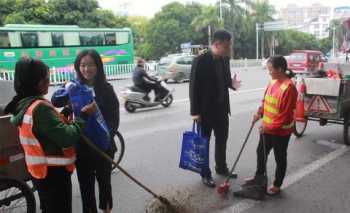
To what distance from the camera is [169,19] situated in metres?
51.1

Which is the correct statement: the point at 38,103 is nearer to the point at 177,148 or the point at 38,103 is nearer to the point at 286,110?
the point at 286,110

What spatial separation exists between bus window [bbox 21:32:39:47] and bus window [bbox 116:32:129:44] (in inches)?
208

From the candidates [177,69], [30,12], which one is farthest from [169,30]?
[177,69]

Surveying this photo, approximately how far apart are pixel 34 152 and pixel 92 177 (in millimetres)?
694

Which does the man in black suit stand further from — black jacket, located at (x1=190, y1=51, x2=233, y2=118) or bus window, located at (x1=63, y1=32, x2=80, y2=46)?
bus window, located at (x1=63, y1=32, x2=80, y2=46)

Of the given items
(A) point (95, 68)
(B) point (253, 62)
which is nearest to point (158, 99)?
(A) point (95, 68)

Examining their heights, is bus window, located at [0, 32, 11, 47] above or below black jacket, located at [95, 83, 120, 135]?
above

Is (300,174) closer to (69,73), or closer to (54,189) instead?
(54,189)

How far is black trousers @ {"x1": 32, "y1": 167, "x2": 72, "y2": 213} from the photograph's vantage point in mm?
2572

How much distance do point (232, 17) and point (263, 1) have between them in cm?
764

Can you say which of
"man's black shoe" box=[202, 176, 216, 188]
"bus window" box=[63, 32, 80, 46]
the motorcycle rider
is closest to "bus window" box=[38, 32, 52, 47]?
"bus window" box=[63, 32, 80, 46]

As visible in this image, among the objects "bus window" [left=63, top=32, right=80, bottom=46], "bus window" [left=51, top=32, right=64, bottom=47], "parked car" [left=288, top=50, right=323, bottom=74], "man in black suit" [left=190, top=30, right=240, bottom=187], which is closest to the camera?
"man in black suit" [left=190, top=30, right=240, bottom=187]

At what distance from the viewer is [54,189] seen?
2.58 meters

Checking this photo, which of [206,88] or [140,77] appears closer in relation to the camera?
[206,88]
